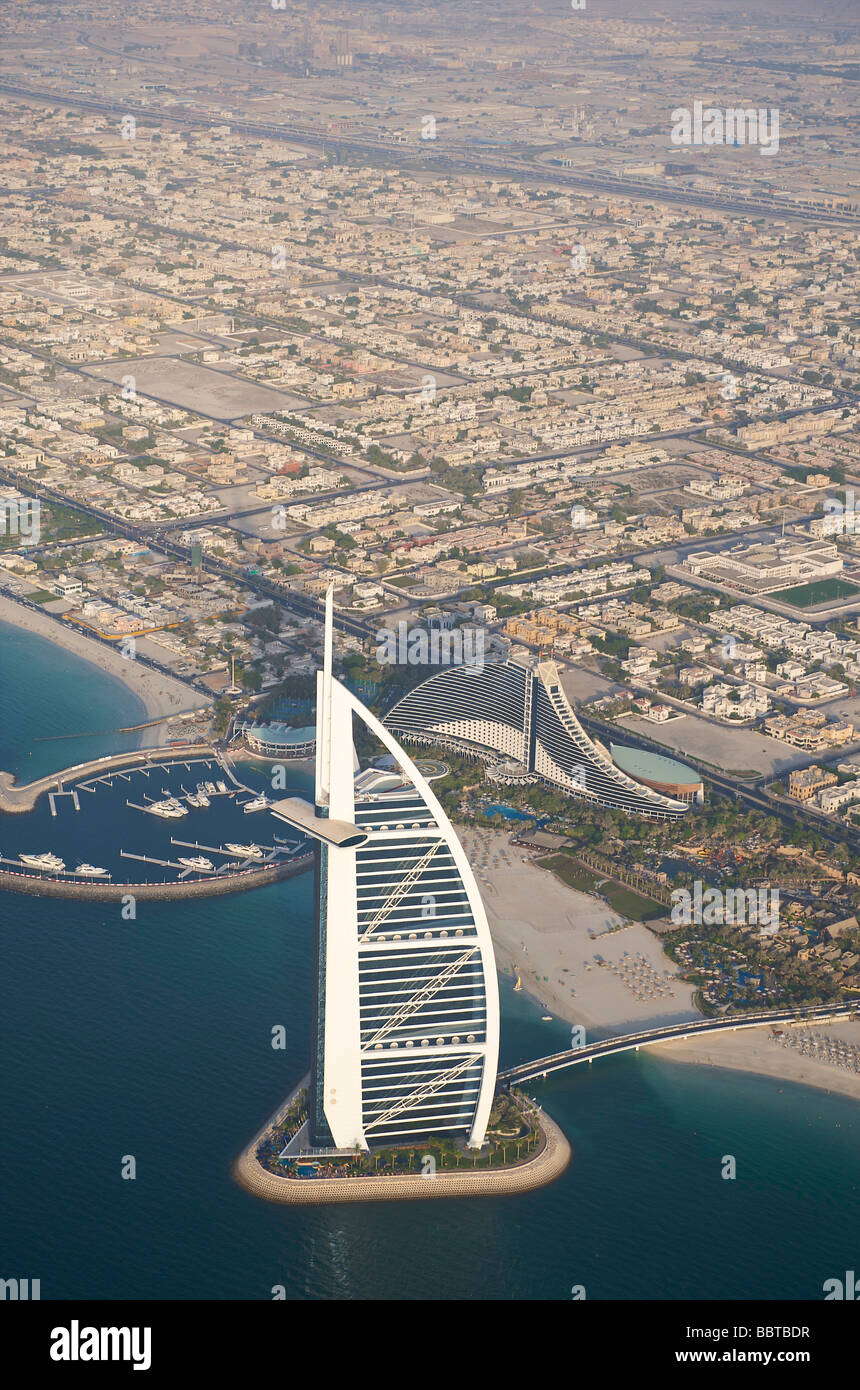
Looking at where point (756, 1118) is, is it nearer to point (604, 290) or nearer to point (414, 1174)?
point (414, 1174)

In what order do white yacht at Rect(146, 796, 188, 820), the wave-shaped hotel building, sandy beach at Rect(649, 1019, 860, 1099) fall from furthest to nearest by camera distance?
the wave-shaped hotel building
white yacht at Rect(146, 796, 188, 820)
sandy beach at Rect(649, 1019, 860, 1099)

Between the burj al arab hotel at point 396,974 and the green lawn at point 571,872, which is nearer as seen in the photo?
the burj al arab hotel at point 396,974

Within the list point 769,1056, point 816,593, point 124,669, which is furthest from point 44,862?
point 816,593

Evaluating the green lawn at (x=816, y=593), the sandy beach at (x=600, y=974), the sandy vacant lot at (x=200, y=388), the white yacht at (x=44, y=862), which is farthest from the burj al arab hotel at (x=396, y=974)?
the sandy vacant lot at (x=200, y=388)

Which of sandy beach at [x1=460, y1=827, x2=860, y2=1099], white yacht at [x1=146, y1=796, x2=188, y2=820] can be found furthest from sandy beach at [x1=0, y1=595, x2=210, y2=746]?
sandy beach at [x1=460, y1=827, x2=860, y2=1099]

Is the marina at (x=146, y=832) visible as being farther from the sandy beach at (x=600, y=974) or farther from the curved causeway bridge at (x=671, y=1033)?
the curved causeway bridge at (x=671, y=1033)

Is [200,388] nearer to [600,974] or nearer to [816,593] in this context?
[816,593]

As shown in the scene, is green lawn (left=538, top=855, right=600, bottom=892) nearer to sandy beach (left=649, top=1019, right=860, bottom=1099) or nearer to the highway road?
sandy beach (left=649, top=1019, right=860, bottom=1099)
